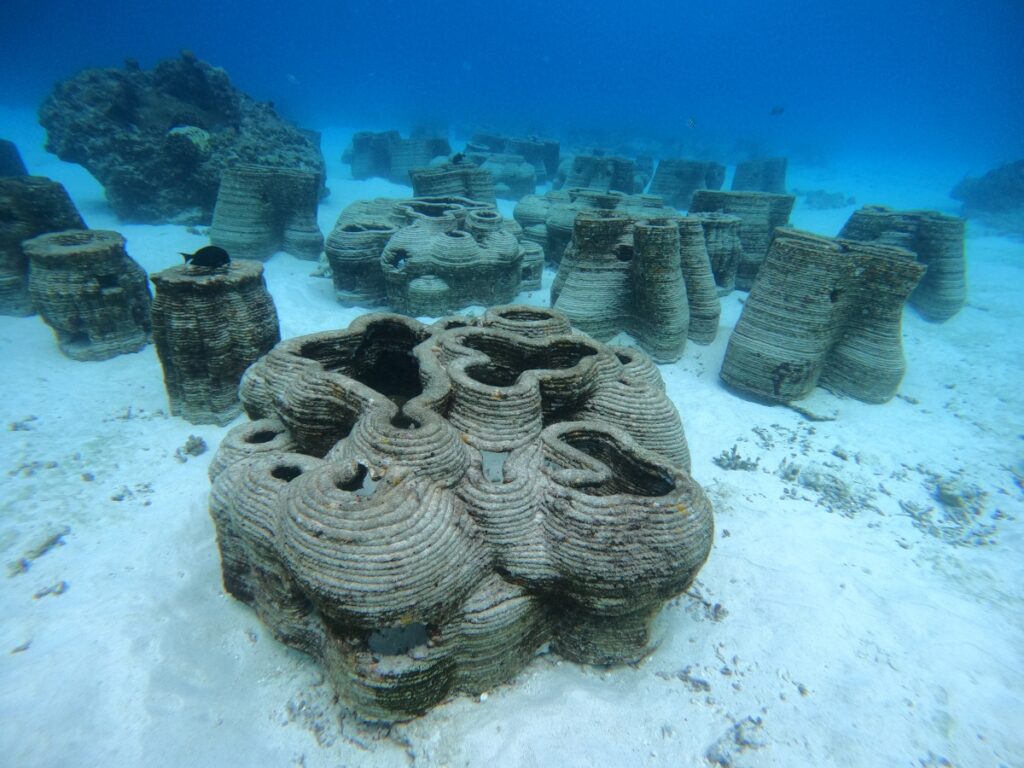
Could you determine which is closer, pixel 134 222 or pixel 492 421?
pixel 492 421

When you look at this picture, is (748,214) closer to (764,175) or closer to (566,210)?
→ (566,210)

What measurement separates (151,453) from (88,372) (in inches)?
106

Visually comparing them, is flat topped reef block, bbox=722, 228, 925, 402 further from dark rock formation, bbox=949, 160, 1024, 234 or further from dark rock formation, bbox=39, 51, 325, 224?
dark rock formation, bbox=949, 160, 1024, 234

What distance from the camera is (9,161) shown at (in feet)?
44.2

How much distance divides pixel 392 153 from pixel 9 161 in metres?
12.8

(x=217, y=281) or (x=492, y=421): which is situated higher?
(x=217, y=281)

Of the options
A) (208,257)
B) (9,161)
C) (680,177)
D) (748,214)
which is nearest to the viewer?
(208,257)

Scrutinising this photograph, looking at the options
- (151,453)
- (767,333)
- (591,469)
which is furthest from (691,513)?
(151,453)

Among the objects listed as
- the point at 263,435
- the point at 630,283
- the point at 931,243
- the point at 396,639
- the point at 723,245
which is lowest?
the point at 396,639

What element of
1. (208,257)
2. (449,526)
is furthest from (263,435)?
(208,257)

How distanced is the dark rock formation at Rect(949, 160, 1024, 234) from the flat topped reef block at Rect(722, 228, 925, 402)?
956 inches

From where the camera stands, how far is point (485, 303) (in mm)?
9227

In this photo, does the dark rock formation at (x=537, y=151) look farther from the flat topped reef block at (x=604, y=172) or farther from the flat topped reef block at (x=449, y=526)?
the flat topped reef block at (x=449, y=526)

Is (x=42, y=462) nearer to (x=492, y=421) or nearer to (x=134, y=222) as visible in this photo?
(x=492, y=421)
